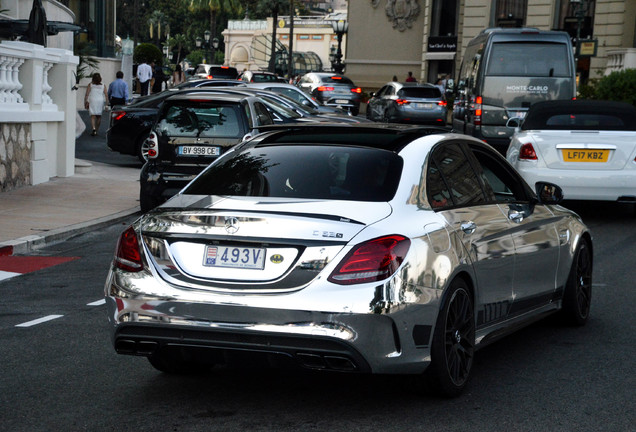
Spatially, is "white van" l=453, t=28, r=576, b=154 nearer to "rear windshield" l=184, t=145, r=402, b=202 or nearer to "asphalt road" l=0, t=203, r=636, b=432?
"asphalt road" l=0, t=203, r=636, b=432

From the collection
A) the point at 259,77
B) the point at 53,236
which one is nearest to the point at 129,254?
the point at 53,236

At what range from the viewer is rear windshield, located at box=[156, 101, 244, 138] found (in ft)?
45.0

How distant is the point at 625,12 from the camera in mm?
41250

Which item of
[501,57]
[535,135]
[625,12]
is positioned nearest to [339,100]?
[625,12]

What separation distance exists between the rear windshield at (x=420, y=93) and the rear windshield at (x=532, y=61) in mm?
12623

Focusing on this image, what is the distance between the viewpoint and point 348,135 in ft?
20.5

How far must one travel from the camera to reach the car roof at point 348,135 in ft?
19.9

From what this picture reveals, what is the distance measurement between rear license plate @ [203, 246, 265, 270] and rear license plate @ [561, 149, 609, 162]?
9611 mm

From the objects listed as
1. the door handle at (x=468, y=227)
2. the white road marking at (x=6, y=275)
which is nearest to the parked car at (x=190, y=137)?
the white road marking at (x=6, y=275)

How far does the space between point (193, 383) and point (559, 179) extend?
8.92 metres

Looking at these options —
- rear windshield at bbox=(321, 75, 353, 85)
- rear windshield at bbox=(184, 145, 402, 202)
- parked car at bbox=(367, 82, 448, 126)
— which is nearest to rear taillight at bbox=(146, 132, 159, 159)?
rear windshield at bbox=(184, 145, 402, 202)

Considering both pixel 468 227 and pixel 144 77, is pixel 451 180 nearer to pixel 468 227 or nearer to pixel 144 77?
pixel 468 227

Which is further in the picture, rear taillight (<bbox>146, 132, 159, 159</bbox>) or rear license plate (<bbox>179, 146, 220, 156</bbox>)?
rear taillight (<bbox>146, 132, 159, 159</bbox>)

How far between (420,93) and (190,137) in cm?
2339
